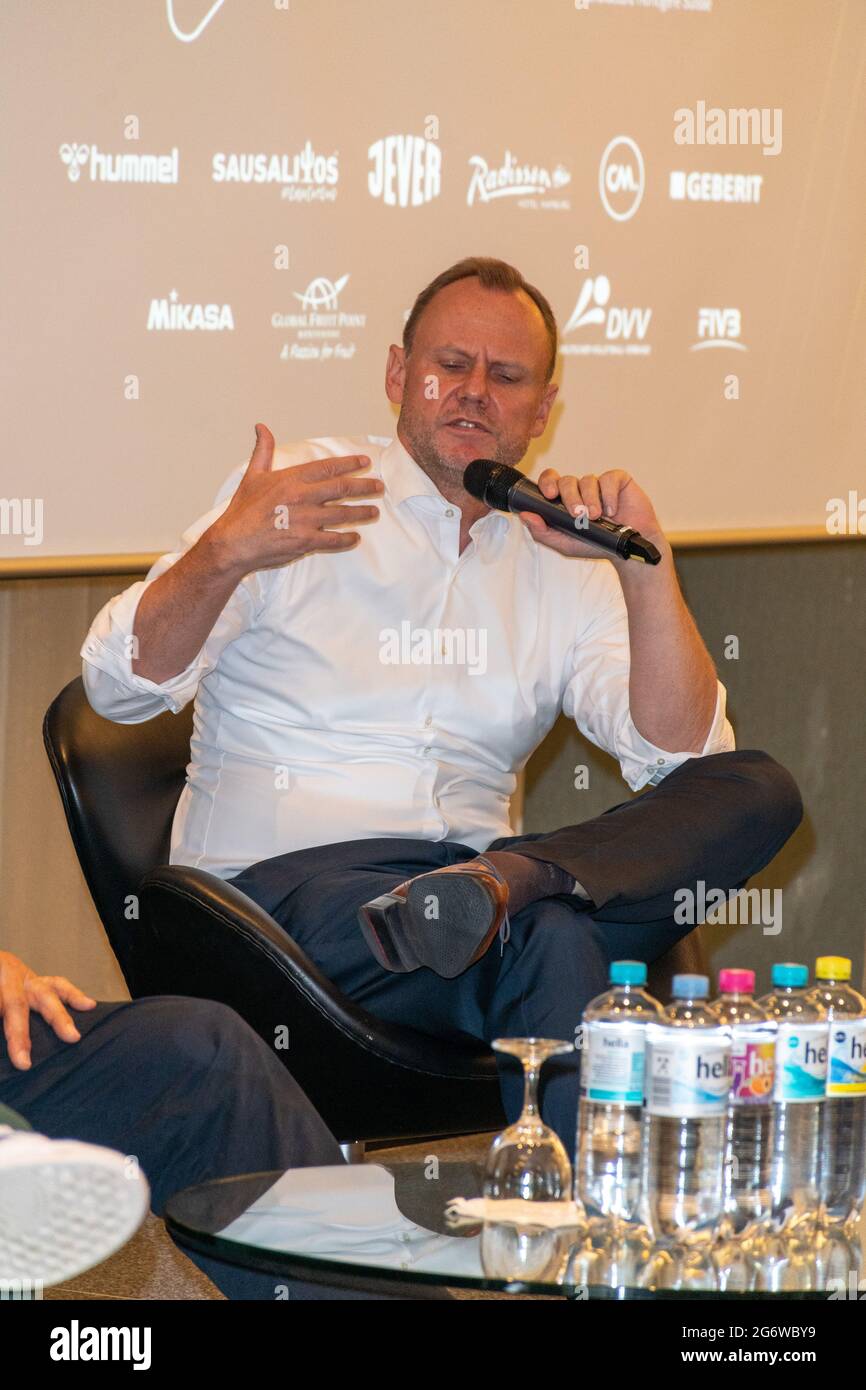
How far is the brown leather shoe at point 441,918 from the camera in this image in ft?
5.58

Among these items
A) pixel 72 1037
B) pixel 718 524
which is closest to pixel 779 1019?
pixel 72 1037

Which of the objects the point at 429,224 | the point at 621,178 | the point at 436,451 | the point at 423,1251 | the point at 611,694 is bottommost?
the point at 423,1251

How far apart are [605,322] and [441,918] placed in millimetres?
1748

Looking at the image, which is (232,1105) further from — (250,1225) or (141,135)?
(141,135)

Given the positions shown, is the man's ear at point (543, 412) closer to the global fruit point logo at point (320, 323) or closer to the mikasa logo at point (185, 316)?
the global fruit point logo at point (320, 323)

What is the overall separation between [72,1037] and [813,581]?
2.29 m

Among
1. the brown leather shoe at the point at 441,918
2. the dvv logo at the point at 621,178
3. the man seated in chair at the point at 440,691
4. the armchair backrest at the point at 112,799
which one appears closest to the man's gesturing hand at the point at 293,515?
the man seated in chair at the point at 440,691

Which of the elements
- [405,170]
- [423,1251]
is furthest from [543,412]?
[423,1251]

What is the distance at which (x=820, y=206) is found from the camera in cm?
323

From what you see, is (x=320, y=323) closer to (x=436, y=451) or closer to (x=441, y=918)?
(x=436, y=451)

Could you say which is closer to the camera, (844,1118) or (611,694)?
(844,1118)

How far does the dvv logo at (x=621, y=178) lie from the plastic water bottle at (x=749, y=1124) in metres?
2.15

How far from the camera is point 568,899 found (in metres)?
1.88
